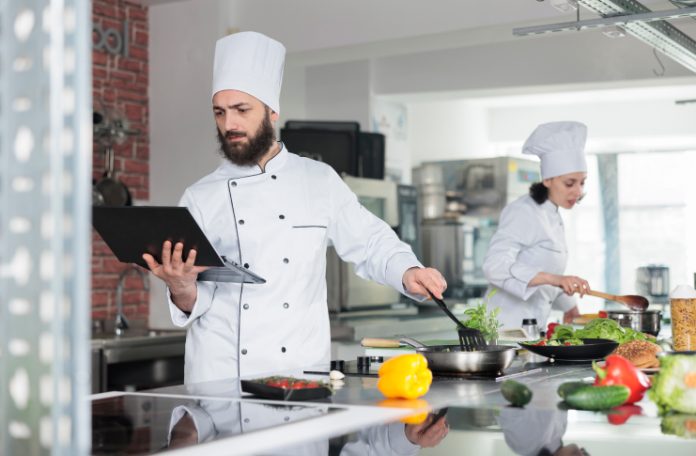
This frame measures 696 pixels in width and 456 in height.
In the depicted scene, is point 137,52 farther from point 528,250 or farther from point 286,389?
point 286,389

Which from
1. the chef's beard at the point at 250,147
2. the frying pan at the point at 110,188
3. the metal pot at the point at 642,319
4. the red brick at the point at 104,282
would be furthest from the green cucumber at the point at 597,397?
the red brick at the point at 104,282

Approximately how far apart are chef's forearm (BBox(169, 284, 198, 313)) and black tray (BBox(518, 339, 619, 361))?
1.00 meters

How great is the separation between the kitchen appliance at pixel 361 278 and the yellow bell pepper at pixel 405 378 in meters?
3.63

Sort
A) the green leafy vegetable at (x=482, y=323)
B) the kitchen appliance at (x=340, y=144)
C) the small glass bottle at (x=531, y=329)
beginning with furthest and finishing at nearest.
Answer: the kitchen appliance at (x=340, y=144) → the small glass bottle at (x=531, y=329) → the green leafy vegetable at (x=482, y=323)

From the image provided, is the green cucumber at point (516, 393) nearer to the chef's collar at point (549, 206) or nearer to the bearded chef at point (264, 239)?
the bearded chef at point (264, 239)

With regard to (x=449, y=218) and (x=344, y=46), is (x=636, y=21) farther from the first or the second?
(x=449, y=218)

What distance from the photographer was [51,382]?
87 cm

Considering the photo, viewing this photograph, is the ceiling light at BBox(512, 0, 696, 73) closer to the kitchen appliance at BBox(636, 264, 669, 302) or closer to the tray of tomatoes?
the tray of tomatoes

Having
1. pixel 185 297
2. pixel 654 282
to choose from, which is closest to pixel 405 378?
pixel 185 297

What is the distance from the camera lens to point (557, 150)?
181 inches

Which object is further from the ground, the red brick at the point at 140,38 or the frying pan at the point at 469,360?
the red brick at the point at 140,38

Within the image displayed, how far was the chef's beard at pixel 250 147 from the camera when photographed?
313 cm

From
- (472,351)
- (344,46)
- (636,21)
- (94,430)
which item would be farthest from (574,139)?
(94,430)

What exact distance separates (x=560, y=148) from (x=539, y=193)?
236mm
